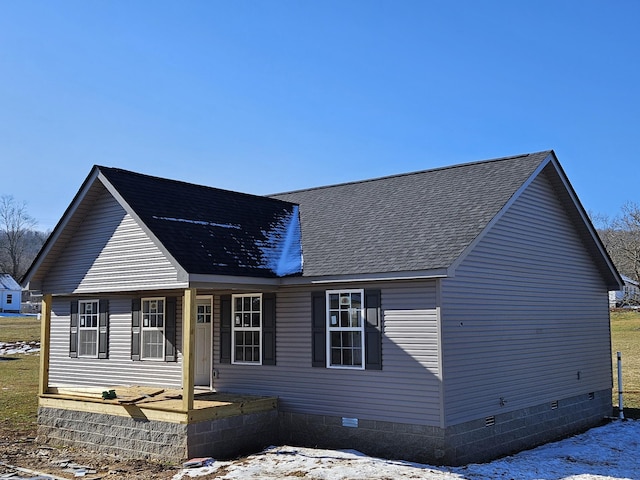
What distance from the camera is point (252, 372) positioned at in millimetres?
13797

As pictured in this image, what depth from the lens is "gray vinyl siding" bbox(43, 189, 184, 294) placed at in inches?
480

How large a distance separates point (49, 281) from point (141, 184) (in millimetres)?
3393

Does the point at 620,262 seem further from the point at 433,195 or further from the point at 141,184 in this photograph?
the point at 141,184

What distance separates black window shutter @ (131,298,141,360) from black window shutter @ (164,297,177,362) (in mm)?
901

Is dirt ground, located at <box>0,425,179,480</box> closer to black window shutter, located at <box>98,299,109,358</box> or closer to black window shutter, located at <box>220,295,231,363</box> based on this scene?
black window shutter, located at <box>98,299,109,358</box>

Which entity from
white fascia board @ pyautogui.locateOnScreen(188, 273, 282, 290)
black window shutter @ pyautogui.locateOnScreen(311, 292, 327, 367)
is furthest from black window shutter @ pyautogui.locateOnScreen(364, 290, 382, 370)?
white fascia board @ pyautogui.locateOnScreen(188, 273, 282, 290)

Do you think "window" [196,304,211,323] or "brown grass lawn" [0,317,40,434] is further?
"brown grass lawn" [0,317,40,434]

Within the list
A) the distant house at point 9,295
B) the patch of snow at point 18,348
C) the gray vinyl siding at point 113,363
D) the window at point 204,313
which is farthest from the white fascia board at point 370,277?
the distant house at point 9,295

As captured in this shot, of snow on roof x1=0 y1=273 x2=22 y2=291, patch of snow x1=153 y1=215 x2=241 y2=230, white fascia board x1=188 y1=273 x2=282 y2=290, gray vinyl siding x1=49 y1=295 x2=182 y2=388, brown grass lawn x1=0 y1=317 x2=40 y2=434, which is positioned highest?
snow on roof x1=0 y1=273 x2=22 y2=291

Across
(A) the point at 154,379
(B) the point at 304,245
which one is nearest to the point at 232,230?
(B) the point at 304,245

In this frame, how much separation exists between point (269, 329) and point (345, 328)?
6.25ft

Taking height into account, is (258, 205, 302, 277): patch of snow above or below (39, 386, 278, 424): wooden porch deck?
above

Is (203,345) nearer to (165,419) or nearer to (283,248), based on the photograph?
(283,248)

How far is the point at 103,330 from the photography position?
16.3 m
